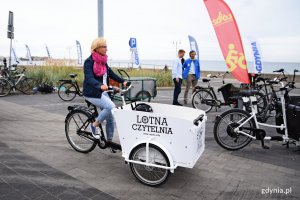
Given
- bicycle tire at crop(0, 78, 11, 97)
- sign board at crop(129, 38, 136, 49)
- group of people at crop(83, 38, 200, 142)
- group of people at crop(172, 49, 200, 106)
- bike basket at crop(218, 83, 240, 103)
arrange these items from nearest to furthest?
group of people at crop(83, 38, 200, 142)
bike basket at crop(218, 83, 240, 103)
group of people at crop(172, 49, 200, 106)
bicycle tire at crop(0, 78, 11, 97)
sign board at crop(129, 38, 136, 49)

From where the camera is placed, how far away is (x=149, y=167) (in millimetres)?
3801

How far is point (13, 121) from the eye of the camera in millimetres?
7355

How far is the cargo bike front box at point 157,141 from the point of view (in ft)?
11.3

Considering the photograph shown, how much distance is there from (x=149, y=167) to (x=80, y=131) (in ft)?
4.96

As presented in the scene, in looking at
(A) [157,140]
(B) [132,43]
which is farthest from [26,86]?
(B) [132,43]

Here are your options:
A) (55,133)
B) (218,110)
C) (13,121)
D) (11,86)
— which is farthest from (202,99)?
(11,86)

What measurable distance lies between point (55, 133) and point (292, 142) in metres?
4.67

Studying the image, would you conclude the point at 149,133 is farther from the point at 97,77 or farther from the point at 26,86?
the point at 26,86

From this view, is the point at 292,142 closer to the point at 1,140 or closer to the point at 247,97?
the point at 247,97

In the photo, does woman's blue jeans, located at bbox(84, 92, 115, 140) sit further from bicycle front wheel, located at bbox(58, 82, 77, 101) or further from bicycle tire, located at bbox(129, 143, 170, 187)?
bicycle front wheel, located at bbox(58, 82, 77, 101)

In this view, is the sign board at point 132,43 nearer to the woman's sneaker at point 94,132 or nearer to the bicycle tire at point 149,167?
the woman's sneaker at point 94,132

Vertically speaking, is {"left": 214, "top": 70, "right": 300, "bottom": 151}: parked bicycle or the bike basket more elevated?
the bike basket

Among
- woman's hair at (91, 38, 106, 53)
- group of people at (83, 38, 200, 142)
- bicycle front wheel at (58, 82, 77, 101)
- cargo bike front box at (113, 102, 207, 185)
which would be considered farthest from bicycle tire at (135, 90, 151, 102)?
cargo bike front box at (113, 102, 207, 185)

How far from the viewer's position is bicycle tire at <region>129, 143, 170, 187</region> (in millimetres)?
3627
